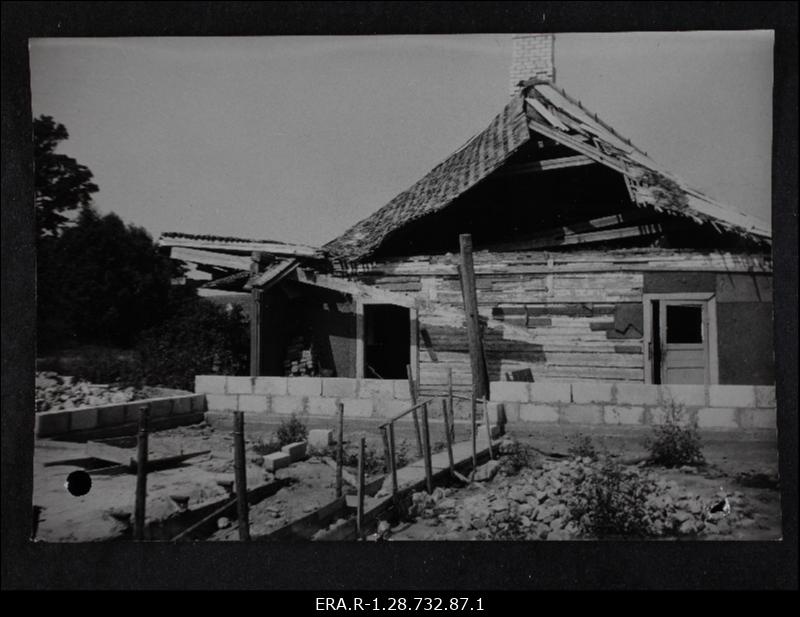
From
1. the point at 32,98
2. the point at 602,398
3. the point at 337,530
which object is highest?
the point at 32,98

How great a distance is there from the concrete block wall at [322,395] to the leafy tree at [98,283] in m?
0.76

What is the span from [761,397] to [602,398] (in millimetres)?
938

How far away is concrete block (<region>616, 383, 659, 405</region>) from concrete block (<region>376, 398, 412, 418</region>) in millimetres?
1523

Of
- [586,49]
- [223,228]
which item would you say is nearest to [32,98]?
[223,228]

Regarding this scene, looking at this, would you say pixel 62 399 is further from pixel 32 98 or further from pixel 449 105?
pixel 449 105

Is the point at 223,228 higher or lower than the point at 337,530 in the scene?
higher

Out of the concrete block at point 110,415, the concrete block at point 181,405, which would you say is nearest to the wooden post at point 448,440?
the concrete block at point 181,405

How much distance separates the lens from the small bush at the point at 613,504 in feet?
10.5

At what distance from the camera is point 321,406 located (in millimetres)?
3775

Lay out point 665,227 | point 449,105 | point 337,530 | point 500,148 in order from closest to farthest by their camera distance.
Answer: point 337,530 → point 449,105 → point 665,227 → point 500,148

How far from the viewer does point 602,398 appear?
359 cm

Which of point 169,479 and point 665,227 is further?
point 665,227

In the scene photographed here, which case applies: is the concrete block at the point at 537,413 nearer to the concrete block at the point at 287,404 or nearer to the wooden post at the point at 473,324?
the wooden post at the point at 473,324

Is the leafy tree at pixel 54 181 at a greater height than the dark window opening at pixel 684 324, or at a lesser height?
greater
